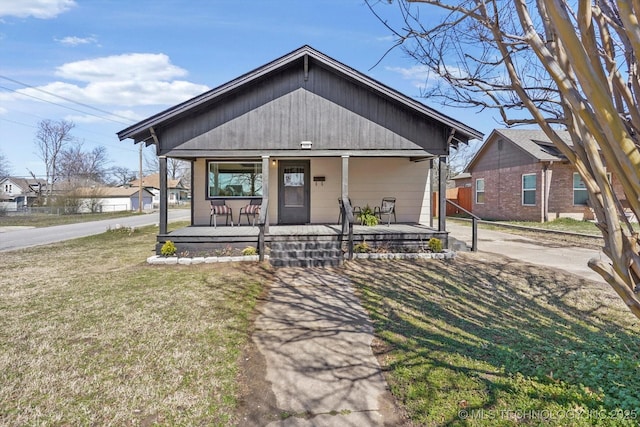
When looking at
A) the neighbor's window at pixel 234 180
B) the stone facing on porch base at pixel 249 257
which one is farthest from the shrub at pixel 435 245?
the neighbor's window at pixel 234 180

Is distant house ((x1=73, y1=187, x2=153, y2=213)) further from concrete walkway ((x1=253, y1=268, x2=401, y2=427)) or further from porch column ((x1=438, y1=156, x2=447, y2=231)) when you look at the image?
concrete walkway ((x1=253, y1=268, x2=401, y2=427))

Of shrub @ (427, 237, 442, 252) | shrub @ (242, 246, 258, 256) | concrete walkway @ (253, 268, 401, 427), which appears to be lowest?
concrete walkway @ (253, 268, 401, 427)

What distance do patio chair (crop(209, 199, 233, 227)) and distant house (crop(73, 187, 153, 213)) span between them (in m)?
28.2

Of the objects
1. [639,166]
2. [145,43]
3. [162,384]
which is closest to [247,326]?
[162,384]

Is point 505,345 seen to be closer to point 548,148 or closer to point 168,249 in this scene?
point 168,249

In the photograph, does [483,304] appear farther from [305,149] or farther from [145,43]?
[145,43]

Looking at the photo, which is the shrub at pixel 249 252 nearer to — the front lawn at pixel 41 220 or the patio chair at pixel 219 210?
the patio chair at pixel 219 210

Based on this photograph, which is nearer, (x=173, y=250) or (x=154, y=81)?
(x=173, y=250)

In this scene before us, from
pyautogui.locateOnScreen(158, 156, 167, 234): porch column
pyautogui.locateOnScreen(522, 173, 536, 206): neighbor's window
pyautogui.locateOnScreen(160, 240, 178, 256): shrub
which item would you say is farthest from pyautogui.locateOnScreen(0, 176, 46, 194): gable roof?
pyautogui.locateOnScreen(522, 173, 536, 206): neighbor's window

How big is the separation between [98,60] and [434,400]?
31.4 m

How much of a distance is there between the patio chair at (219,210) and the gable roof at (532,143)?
14485 millimetres

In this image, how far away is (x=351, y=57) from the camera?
9008 mm

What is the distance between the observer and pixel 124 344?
12.5 ft

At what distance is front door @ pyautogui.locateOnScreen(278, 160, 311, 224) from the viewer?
1114 cm
